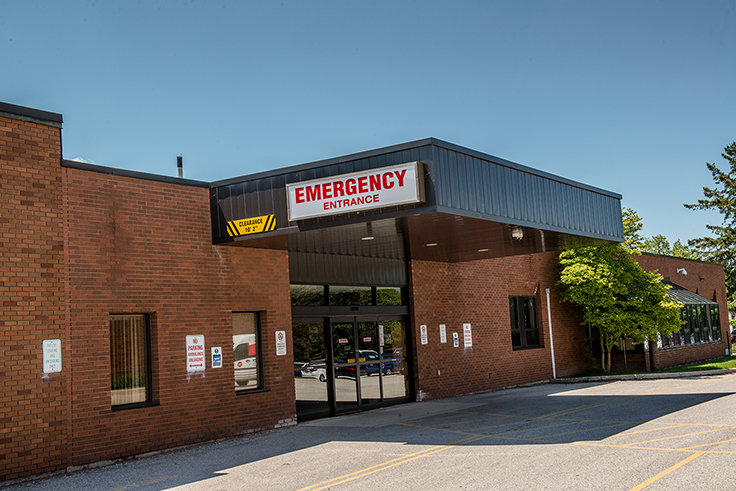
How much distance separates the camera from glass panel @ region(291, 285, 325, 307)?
15.6 metres

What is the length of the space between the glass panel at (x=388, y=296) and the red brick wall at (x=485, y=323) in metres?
0.45

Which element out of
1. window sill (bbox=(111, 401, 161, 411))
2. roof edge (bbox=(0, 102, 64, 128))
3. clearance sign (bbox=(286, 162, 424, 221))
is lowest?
window sill (bbox=(111, 401, 161, 411))

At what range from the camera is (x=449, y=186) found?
11.6 meters

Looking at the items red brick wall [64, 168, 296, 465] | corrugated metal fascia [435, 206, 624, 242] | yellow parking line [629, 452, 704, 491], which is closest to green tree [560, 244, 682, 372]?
corrugated metal fascia [435, 206, 624, 242]

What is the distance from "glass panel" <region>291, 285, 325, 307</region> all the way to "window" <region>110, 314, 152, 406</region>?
3985 mm

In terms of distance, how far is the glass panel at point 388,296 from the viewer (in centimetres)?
1789

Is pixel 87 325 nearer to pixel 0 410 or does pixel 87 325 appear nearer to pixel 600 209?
pixel 0 410

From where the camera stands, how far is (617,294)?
24859 millimetres

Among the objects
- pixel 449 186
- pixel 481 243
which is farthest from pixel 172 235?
pixel 481 243

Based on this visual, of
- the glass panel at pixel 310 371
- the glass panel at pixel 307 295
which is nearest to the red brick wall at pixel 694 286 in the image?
the glass panel at pixel 310 371

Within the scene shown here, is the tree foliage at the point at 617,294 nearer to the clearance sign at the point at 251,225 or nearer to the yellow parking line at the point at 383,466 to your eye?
the yellow parking line at the point at 383,466

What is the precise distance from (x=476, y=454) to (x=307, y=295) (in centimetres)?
679

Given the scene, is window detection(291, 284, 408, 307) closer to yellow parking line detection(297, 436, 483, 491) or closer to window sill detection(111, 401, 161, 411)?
window sill detection(111, 401, 161, 411)

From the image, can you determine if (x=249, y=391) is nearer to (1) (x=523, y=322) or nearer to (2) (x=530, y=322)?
(1) (x=523, y=322)
